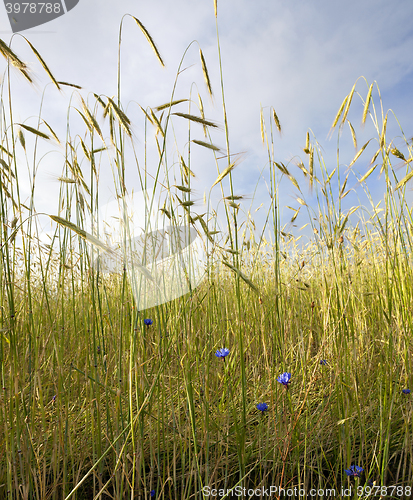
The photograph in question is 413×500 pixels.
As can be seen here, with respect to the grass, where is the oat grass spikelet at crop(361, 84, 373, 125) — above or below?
above

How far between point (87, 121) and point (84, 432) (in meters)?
1.25

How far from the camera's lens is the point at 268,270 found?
2715 millimetres

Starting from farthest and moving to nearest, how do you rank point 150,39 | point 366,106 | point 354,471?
1. point 366,106
2. point 150,39
3. point 354,471

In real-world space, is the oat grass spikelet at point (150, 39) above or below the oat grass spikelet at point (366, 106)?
above

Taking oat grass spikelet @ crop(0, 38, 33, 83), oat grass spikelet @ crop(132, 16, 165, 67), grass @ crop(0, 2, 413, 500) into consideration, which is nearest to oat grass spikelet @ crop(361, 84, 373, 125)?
grass @ crop(0, 2, 413, 500)

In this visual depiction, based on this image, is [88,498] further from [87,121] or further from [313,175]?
[313,175]

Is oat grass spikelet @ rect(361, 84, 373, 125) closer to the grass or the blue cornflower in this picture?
the grass

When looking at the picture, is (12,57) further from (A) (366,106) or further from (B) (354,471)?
(B) (354,471)

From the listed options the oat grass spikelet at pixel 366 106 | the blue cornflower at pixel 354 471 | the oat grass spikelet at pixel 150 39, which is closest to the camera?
the blue cornflower at pixel 354 471

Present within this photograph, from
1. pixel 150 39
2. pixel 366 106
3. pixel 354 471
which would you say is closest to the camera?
pixel 354 471

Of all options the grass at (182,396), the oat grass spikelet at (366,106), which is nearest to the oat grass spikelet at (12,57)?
the grass at (182,396)

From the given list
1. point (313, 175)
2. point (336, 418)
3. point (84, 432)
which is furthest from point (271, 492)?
point (313, 175)

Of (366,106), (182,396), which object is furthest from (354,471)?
(366,106)

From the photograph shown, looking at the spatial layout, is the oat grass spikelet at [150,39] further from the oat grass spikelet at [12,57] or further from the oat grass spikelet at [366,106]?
the oat grass spikelet at [366,106]
